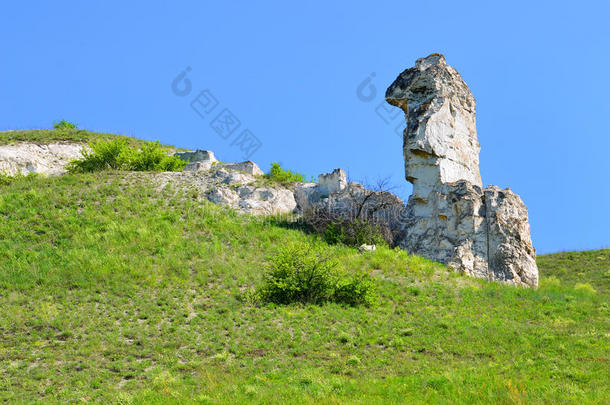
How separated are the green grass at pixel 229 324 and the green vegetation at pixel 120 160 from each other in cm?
498

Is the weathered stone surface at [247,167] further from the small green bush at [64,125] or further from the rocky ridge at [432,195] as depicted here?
the small green bush at [64,125]

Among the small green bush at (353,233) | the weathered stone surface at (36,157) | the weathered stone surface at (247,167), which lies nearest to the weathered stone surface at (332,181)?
the small green bush at (353,233)

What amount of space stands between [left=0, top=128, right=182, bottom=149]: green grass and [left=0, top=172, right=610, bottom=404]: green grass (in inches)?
557

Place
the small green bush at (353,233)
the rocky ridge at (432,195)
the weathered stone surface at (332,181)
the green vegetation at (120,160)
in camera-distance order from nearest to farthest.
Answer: the rocky ridge at (432,195) < the small green bush at (353,233) < the weathered stone surface at (332,181) < the green vegetation at (120,160)

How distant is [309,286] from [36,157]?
2537 centimetres

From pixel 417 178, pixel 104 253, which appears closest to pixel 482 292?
pixel 417 178

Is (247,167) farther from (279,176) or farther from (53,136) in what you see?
(53,136)

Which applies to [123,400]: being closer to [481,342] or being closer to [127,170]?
[481,342]

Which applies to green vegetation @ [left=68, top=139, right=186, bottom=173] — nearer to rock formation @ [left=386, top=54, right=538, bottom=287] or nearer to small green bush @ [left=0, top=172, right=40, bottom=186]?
small green bush @ [left=0, top=172, right=40, bottom=186]

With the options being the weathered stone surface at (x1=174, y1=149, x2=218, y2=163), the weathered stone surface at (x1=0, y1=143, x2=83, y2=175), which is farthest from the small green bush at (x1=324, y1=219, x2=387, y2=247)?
the weathered stone surface at (x1=0, y1=143, x2=83, y2=175)

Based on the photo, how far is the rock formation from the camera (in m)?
22.2

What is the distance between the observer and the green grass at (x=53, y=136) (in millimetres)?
37094

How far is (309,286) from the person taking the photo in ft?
56.2

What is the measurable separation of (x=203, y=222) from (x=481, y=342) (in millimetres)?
13430
